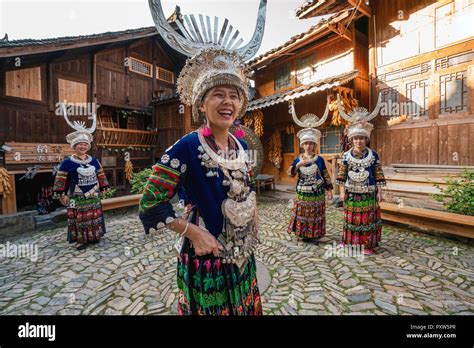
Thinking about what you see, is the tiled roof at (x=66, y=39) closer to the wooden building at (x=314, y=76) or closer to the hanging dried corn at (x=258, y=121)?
the wooden building at (x=314, y=76)

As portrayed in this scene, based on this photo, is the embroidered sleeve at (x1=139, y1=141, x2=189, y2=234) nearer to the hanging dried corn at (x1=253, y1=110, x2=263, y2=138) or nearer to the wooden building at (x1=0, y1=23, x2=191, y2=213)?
the wooden building at (x1=0, y1=23, x2=191, y2=213)

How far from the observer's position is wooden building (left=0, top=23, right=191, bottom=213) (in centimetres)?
Result: 804

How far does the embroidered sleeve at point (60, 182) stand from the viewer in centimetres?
488

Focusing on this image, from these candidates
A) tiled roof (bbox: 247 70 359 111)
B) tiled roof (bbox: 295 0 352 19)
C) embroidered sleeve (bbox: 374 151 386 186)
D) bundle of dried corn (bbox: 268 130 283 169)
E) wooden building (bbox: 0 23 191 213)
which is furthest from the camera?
bundle of dried corn (bbox: 268 130 283 169)

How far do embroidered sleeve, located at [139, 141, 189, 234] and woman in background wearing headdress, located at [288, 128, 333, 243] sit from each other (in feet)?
13.5

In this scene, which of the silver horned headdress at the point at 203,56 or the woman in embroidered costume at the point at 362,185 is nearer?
the silver horned headdress at the point at 203,56

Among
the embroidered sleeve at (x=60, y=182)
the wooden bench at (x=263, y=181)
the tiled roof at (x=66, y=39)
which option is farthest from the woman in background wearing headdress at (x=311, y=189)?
the tiled roof at (x=66, y=39)

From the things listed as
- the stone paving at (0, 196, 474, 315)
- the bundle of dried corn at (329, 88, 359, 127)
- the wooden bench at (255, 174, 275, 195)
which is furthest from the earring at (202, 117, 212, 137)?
the wooden bench at (255, 174, 275, 195)

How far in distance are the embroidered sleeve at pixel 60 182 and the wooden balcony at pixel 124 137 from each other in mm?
6799

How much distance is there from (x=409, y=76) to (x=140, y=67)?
42.3ft

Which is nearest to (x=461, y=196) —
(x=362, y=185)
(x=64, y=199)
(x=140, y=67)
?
(x=362, y=185)

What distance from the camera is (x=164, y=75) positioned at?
14289 mm


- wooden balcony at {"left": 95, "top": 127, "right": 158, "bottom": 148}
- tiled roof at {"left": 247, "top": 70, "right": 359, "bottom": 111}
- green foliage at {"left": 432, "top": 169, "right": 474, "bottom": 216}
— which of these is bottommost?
green foliage at {"left": 432, "top": 169, "right": 474, "bottom": 216}
